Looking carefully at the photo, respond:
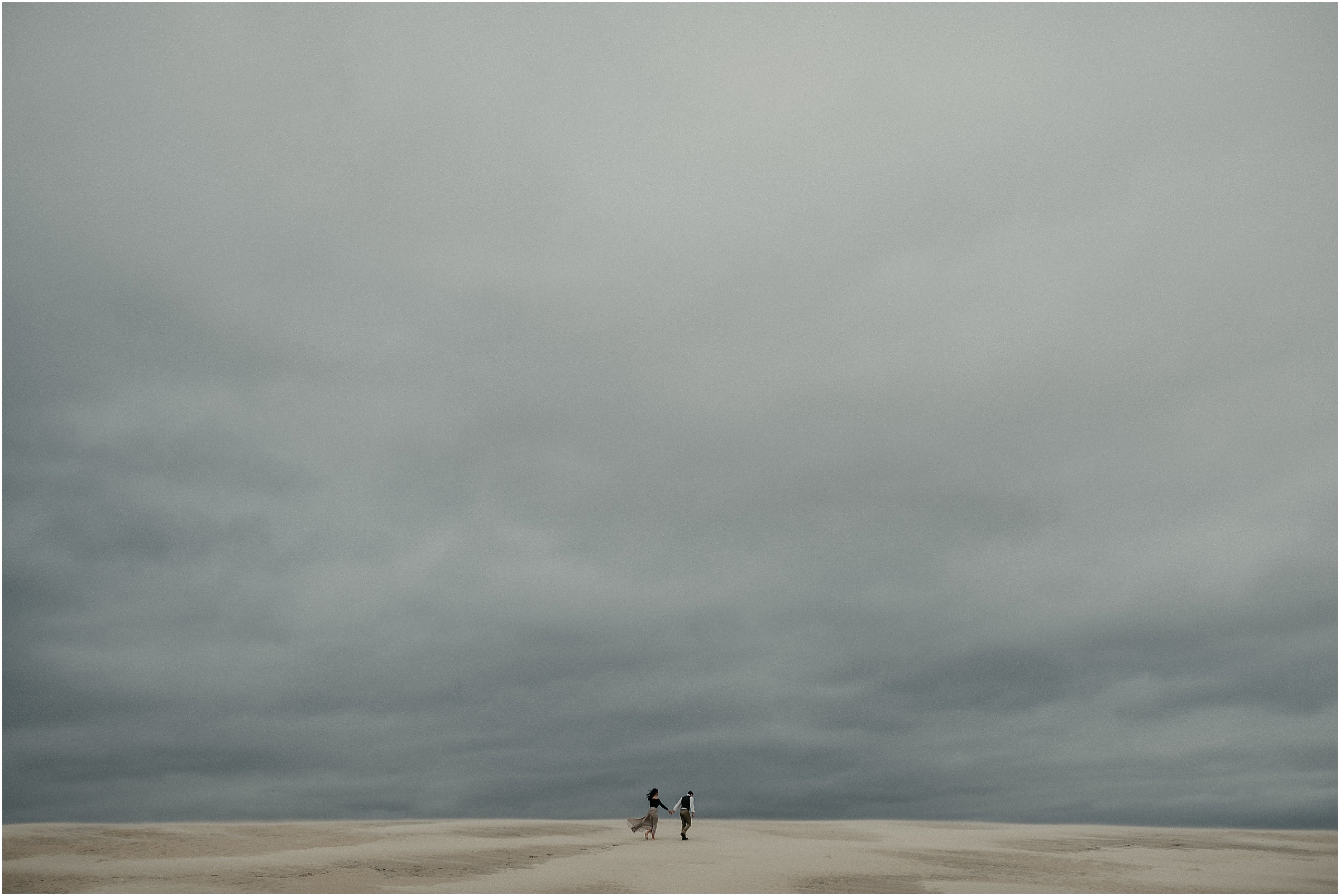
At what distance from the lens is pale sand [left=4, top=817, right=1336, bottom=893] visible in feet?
108

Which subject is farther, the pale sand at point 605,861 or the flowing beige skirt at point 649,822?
the flowing beige skirt at point 649,822

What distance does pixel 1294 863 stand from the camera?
43.6 meters

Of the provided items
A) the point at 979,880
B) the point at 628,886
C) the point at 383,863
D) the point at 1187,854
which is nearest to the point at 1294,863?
the point at 1187,854

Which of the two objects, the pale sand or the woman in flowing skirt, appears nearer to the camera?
the pale sand

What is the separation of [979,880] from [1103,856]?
12.8 metres

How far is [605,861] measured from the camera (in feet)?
125

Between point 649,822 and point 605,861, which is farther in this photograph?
point 649,822

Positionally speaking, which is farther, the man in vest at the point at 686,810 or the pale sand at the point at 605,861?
the man in vest at the point at 686,810

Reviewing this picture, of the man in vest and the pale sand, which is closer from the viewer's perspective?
the pale sand

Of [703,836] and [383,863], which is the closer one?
[383,863]

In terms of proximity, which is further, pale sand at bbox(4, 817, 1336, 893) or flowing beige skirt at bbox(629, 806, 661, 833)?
flowing beige skirt at bbox(629, 806, 661, 833)

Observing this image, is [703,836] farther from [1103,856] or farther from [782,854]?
[1103,856]

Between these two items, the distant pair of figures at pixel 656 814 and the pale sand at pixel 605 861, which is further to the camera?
the distant pair of figures at pixel 656 814

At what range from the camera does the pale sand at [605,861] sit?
3278 centimetres
